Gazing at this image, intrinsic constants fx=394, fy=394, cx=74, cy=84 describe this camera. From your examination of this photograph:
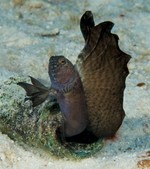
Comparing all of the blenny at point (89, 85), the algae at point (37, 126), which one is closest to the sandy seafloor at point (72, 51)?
the algae at point (37, 126)

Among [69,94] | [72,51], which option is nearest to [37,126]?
[69,94]

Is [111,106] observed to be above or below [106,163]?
above

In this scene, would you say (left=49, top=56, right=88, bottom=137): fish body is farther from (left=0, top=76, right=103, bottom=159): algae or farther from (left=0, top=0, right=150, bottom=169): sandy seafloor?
(left=0, top=0, right=150, bottom=169): sandy seafloor

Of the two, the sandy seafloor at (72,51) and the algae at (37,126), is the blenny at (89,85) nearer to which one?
the algae at (37,126)

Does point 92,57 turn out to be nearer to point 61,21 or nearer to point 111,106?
point 111,106

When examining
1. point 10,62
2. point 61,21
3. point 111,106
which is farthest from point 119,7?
point 111,106

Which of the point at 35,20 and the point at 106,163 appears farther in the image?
the point at 35,20
